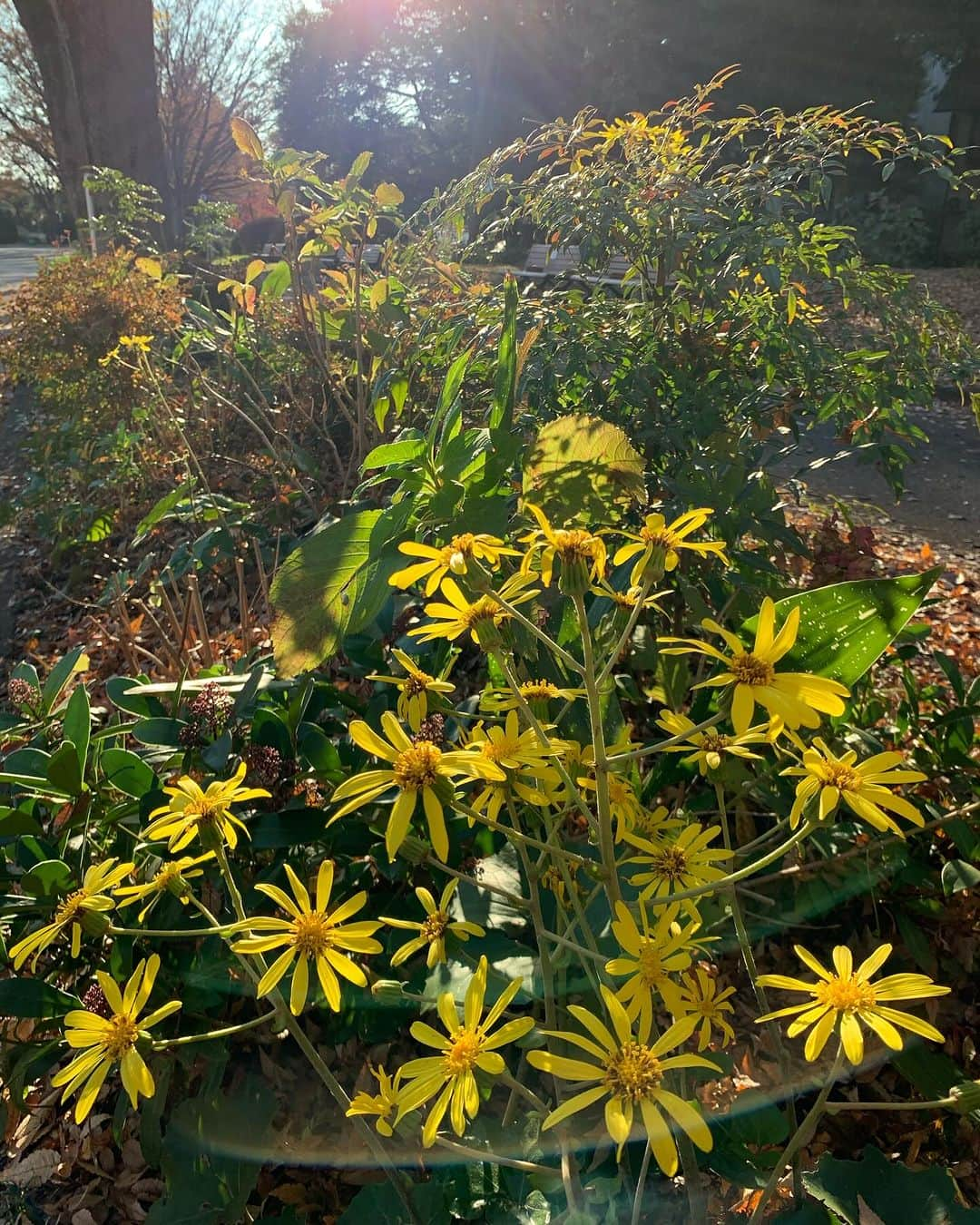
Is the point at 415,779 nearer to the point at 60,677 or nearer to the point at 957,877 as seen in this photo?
the point at 957,877

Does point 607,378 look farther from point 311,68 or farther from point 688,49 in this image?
point 311,68

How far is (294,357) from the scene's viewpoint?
373 cm

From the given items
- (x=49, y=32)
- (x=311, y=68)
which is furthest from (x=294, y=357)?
(x=311, y=68)

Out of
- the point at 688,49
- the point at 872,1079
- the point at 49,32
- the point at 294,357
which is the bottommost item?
the point at 872,1079

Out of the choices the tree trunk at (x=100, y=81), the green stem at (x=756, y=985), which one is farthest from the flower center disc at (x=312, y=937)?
the tree trunk at (x=100, y=81)

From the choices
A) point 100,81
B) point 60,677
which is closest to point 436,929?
point 60,677

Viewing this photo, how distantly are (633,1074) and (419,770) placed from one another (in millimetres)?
308

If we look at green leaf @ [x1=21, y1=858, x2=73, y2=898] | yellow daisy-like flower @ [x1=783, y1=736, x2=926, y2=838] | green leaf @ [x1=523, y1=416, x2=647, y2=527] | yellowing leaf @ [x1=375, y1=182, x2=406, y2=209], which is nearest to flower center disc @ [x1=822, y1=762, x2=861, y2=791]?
yellow daisy-like flower @ [x1=783, y1=736, x2=926, y2=838]

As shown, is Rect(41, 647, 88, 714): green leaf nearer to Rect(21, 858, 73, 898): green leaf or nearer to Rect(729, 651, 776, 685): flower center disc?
Rect(21, 858, 73, 898): green leaf

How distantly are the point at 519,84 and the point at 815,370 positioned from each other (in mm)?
21619

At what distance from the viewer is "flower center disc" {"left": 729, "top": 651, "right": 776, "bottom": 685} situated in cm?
76

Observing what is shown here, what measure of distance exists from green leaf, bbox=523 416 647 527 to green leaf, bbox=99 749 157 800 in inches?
28.6

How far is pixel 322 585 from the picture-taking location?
49.6 inches

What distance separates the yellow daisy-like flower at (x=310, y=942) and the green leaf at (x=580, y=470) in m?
0.72
